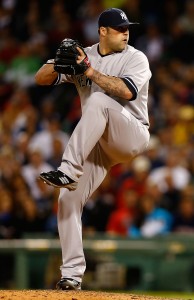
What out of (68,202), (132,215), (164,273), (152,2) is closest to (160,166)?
(132,215)

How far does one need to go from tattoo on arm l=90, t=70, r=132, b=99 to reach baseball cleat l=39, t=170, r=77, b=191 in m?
0.68

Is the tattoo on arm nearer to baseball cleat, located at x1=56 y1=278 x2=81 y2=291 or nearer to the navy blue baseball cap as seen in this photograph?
the navy blue baseball cap

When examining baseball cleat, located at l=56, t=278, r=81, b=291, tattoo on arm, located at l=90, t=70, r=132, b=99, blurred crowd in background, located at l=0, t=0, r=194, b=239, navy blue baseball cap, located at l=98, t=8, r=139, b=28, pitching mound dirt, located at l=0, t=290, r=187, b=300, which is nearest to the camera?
pitching mound dirt, located at l=0, t=290, r=187, b=300

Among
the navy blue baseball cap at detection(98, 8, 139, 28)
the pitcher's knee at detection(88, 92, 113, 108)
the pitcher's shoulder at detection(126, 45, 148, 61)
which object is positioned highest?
the navy blue baseball cap at detection(98, 8, 139, 28)

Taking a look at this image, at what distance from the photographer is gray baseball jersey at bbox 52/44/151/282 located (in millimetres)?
5785

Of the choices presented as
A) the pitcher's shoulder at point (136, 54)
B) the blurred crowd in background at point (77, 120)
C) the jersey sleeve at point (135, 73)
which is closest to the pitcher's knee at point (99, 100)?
the jersey sleeve at point (135, 73)

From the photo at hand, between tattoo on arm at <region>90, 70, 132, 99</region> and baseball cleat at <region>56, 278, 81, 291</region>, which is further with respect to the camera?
baseball cleat at <region>56, 278, 81, 291</region>

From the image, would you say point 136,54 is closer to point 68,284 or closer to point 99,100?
point 99,100

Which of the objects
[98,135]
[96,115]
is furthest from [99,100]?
[98,135]

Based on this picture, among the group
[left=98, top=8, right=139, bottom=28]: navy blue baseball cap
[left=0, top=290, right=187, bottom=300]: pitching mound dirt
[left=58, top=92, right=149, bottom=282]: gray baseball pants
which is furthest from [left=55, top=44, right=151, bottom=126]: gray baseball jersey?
[left=0, top=290, right=187, bottom=300]: pitching mound dirt

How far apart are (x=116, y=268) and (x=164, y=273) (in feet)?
1.95

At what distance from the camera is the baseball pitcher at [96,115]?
5754mm

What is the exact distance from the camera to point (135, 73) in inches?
231

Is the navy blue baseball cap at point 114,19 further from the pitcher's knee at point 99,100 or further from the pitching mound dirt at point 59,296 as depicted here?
the pitching mound dirt at point 59,296
